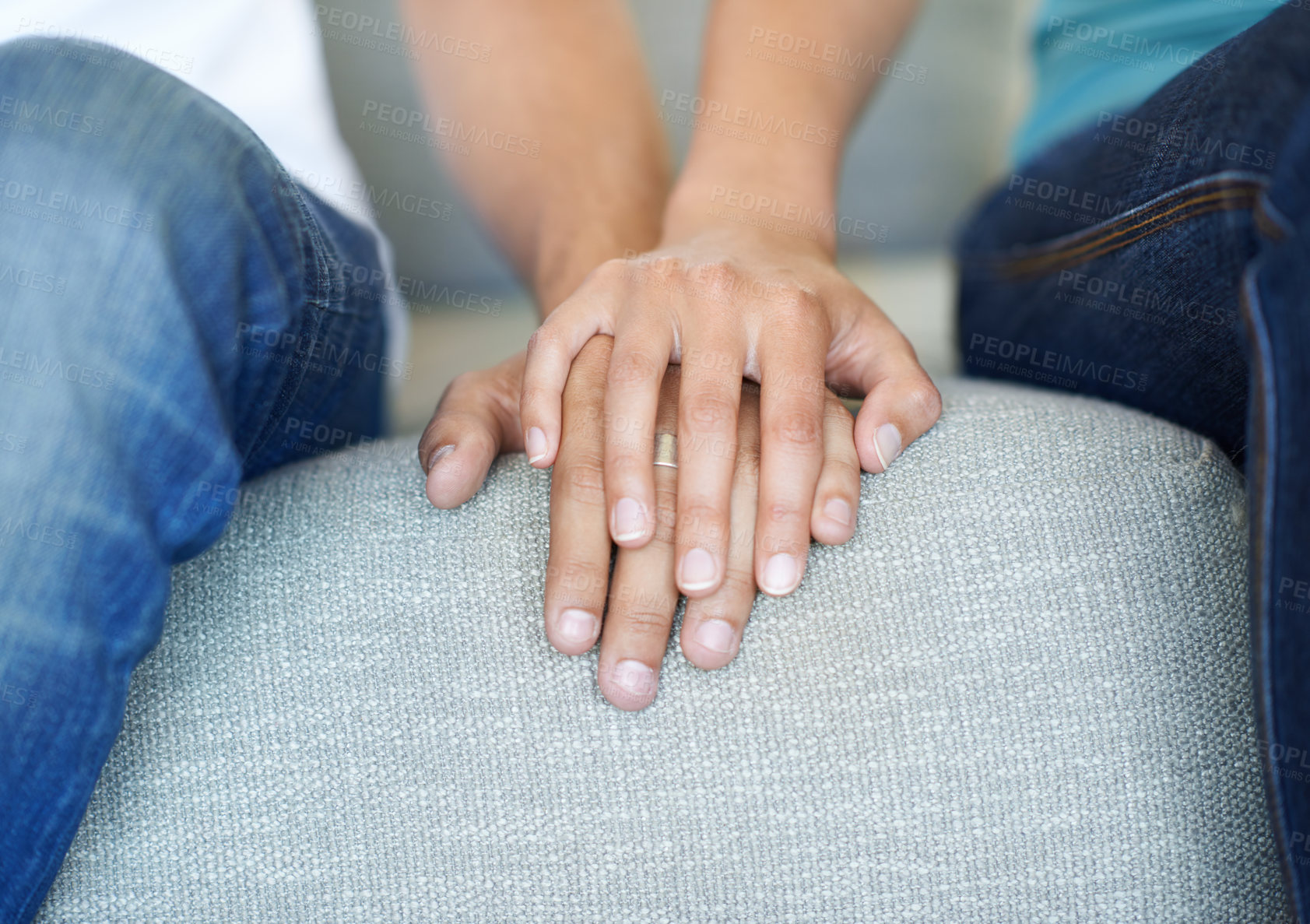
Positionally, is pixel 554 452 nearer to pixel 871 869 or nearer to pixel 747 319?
pixel 747 319

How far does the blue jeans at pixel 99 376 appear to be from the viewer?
318mm

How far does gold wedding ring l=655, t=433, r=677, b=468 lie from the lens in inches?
16.5

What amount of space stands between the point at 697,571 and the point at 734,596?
20mm

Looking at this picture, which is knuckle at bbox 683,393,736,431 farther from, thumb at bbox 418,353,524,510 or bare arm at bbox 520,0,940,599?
thumb at bbox 418,353,524,510

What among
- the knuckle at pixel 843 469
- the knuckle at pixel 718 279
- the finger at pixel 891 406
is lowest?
the knuckle at pixel 843 469

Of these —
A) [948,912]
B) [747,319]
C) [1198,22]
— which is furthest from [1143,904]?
[1198,22]

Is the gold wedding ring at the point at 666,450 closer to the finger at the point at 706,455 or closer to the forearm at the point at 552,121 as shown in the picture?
the finger at the point at 706,455

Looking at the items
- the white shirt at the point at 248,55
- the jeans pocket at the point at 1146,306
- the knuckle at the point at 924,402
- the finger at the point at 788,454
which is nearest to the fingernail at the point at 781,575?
the finger at the point at 788,454

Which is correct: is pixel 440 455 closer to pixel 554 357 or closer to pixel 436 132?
pixel 554 357

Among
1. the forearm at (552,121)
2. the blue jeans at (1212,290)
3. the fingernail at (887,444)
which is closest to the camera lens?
the blue jeans at (1212,290)

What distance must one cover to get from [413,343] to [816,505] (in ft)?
2.12

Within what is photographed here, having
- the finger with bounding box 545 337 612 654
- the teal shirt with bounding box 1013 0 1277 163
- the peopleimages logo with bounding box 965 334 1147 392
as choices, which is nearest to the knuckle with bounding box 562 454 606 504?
the finger with bounding box 545 337 612 654

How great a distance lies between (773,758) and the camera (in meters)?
0.37

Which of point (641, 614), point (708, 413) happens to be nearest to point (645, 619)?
point (641, 614)
